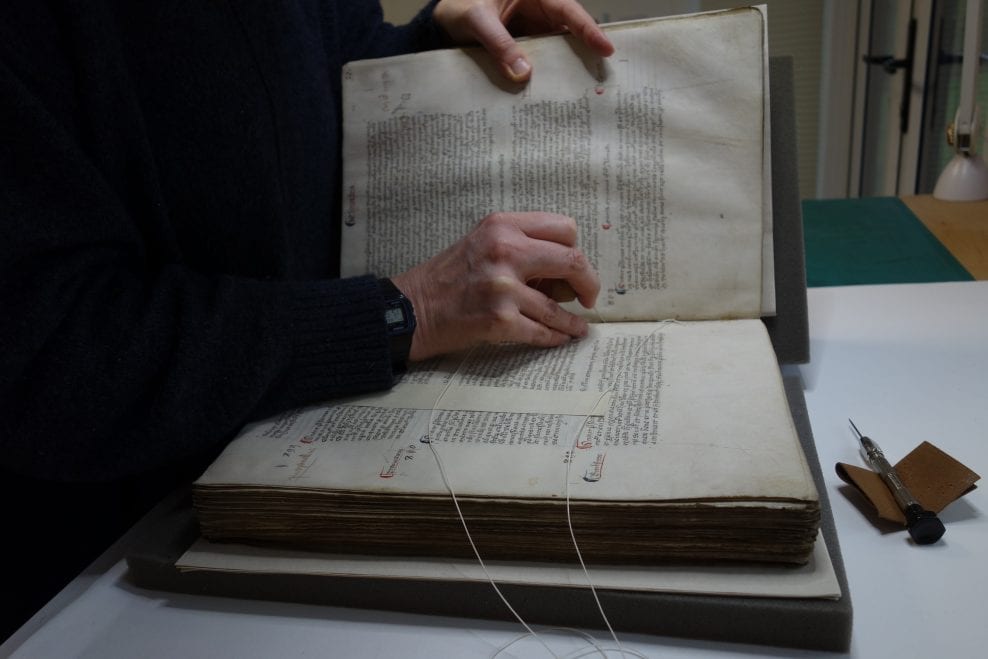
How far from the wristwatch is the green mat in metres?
0.60

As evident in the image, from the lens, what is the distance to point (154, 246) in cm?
67

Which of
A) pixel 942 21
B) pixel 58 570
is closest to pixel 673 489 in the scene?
pixel 58 570

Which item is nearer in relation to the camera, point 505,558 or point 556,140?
point 505,558

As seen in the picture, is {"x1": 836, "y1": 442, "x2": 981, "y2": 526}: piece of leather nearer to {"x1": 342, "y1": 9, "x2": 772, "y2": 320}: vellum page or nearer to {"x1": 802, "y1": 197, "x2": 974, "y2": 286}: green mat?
{"x1": 342, "y1": 9, "x2": 772, "y2": 320}: vellum page

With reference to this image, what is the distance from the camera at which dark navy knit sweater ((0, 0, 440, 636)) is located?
0.53 metres

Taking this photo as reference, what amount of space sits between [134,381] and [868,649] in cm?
48

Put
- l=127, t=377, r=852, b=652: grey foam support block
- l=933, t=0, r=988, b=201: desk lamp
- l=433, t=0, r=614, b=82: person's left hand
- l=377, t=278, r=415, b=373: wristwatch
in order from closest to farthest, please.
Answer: l=127, t=377, r=852, b=652: grey foam support block < l=377, t=278, r=415, b=373: wristwatch < l=433, t=0, r=614, b=82: person's left hand < l=933, t=0, r=988, b=201: desk lamp

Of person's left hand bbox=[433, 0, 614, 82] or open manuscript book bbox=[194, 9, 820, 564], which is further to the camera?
person's left hand bbox=[433, 0, 614, 82]

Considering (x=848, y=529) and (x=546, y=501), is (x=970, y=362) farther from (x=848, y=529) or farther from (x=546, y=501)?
(x=546, y=501)

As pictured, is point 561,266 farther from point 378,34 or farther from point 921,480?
point 378,34

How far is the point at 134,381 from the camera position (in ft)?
1.81

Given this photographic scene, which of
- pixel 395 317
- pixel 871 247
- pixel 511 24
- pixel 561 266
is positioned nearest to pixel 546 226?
pixel 561 266

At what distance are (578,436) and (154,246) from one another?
39 cm

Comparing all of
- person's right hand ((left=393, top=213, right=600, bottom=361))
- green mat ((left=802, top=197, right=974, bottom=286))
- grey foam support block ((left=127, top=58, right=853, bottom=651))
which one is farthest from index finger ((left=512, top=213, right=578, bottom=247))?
green mat ((left=802, top=197, right=974, bottom=286))
